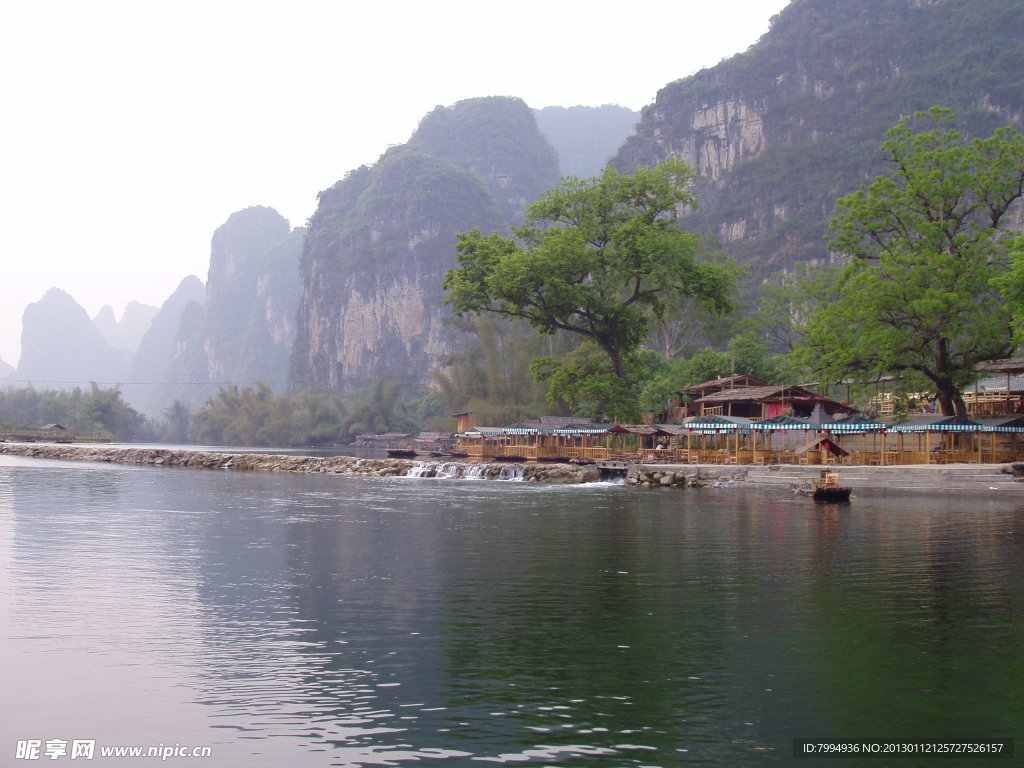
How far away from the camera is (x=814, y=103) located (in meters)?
164

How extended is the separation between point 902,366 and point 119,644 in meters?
41.4

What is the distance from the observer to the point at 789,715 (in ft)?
28.8

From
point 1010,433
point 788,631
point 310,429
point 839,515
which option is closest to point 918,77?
point 310,429

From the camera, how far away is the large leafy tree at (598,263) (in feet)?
181

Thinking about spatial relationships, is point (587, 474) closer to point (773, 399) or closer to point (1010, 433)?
point (773, 399)

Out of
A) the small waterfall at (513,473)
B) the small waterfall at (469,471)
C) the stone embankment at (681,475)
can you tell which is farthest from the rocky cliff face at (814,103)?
the stone embankment at (681,475)

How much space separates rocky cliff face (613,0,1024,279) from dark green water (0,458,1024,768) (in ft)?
390

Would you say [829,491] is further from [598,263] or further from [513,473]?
[598,263]

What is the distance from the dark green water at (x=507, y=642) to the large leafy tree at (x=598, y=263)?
110 feet

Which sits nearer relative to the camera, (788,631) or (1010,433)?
(788,631)

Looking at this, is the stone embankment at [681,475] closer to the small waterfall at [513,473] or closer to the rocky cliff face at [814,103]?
the small waterfall at [513,473]

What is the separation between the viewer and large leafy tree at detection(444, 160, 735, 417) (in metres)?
55.2

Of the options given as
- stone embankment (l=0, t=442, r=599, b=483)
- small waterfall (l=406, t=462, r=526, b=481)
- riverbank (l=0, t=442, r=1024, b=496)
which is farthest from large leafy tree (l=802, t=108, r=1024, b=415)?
small waterfall (l=406, t=462, r=526, b=481)

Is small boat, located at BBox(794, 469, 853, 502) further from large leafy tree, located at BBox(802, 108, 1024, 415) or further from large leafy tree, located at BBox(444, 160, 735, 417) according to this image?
large leafy tree, located at BBox(444, 160, 735, 417)
